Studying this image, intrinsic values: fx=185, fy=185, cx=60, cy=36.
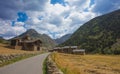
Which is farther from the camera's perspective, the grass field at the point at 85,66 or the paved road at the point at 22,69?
the grass field at the point at 85,66

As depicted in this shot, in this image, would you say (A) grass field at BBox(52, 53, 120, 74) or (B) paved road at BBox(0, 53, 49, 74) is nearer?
(B) paved road at BBox(0, 53, 49, 74)

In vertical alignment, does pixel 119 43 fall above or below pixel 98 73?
above

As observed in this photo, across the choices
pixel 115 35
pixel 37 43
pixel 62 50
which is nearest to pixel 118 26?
pixel 115 35

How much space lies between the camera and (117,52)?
116 meters

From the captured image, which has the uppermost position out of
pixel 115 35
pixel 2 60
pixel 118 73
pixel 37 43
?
pixel 115 35

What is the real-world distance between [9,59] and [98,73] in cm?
1372

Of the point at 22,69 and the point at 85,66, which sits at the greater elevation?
the point at 22,69

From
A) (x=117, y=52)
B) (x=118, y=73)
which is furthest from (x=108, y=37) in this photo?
(x=118, y=73)

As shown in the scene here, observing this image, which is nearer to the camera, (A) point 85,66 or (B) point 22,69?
(B) point 22,69

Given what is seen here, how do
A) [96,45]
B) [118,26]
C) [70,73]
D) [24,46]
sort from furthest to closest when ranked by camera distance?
[118,26], [96,45], [24,46], [70,73]

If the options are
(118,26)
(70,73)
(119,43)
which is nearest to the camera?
(70,73)

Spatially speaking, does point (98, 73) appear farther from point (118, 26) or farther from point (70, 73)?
point (118, 26)

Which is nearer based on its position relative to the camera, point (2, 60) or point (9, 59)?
point (2, 60)

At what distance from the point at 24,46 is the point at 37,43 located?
6877mm
